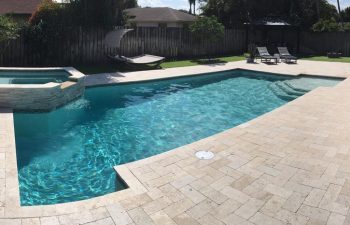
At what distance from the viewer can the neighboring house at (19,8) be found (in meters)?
26.8

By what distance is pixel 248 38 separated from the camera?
26922 millimetres

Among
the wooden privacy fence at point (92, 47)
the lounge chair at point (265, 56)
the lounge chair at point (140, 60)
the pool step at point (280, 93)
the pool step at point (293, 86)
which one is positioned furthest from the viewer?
the lounge chair at point (265, 56)

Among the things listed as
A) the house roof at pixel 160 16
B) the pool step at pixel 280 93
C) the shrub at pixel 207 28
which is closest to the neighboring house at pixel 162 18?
the house roof at pixel 160 16

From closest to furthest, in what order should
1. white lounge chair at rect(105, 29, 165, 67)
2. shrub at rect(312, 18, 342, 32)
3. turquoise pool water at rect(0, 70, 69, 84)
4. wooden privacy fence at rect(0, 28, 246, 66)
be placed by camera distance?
turquoise pool water at rect(0, 70, 69, 84) → wooden privacy fence at rect(0, 28, 246, 66) → white lounge chair at rect(105, 29, 165, 67) → shrub at rect(312, 18, 342, 32)

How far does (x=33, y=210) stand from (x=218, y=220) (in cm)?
222

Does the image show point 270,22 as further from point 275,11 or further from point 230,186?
point 230,186

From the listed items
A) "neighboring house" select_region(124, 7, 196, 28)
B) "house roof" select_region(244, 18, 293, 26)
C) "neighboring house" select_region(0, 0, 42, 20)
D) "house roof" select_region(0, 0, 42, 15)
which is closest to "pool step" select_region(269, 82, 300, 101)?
"house roof" select_region(244, 18, 293, 26)

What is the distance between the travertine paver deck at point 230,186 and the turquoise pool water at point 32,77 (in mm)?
4835

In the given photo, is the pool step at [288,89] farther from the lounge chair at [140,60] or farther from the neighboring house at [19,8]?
the neighboring house at [19,8]

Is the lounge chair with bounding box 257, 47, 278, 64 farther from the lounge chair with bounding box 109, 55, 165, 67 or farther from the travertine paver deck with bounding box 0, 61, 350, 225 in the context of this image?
the travertine paver deck with bounding box 0, 61, 350, 225

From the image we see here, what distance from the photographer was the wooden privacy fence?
15195 mm

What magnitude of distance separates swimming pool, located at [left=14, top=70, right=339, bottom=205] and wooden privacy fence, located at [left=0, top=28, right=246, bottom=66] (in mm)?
5041

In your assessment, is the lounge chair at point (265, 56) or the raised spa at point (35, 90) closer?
the raised spa at point (35, 90)

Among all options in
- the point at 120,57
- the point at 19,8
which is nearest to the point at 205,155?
the point at 120,57
